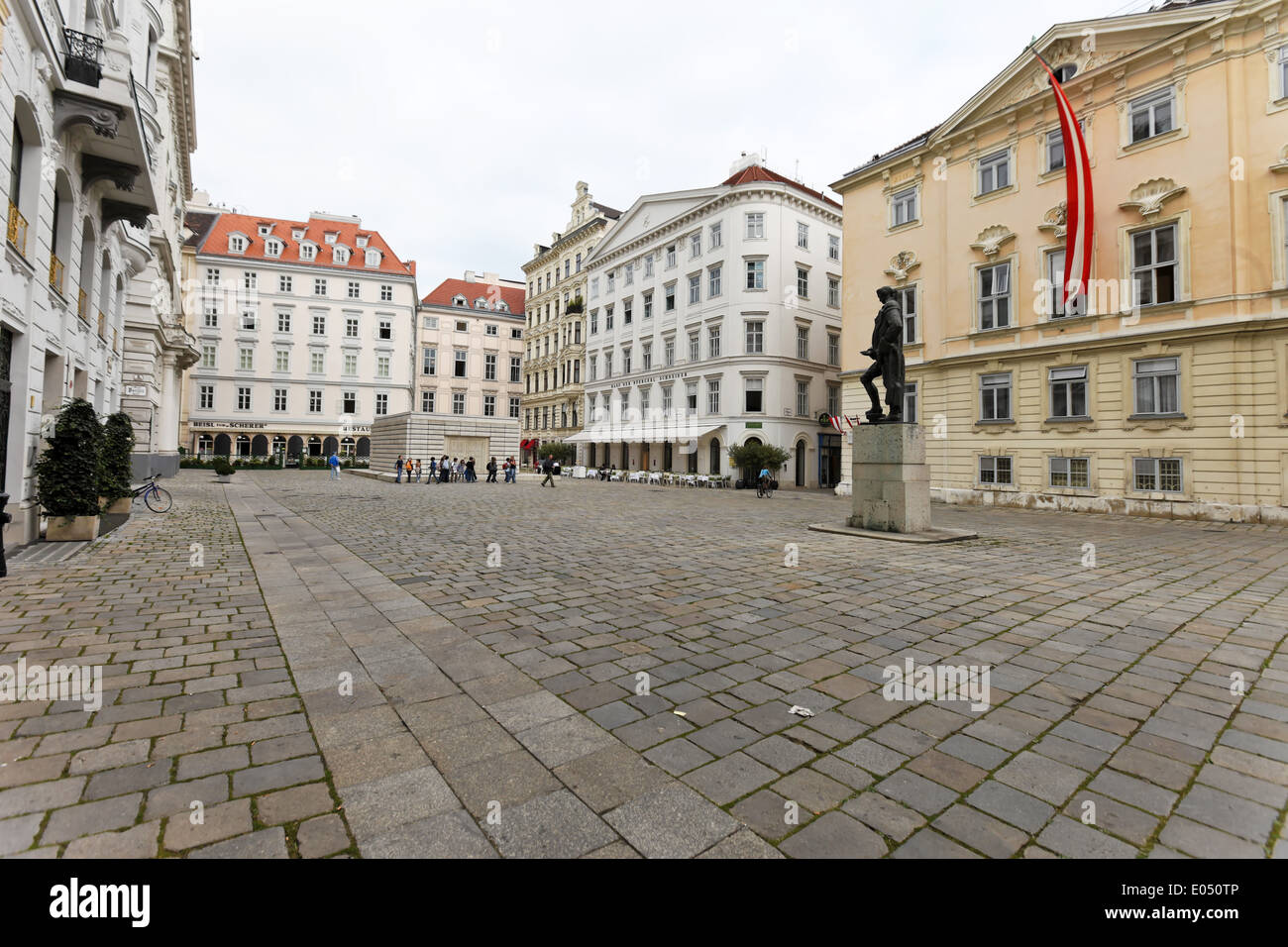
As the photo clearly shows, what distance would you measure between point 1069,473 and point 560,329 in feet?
153

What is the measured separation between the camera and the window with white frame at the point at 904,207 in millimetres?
25547

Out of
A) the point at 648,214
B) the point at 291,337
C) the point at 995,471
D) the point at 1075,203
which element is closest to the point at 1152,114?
the point at 1075,203

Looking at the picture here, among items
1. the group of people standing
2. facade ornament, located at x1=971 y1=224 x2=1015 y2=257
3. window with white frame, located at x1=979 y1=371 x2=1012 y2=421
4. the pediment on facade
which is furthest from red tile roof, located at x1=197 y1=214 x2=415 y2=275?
window with white frame, located at x1=979 y1=371 x2=1012 y2=421

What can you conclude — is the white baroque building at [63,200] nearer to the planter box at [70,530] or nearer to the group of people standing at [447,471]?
the planter box at [70,530]

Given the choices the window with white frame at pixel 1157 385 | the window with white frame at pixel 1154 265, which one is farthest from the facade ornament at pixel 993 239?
the window with white frame at pixel 1157 385

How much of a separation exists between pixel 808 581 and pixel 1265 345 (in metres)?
17.9

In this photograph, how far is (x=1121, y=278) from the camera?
62.8 feet

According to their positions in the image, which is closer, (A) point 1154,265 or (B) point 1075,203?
(B) point 1075,203

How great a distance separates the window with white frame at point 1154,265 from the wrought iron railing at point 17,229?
26.7 m

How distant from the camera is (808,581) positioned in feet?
24.1

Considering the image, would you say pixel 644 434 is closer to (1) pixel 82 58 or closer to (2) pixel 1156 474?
(2) pixel 1156 474

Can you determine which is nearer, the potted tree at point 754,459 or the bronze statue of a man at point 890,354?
the bronze statue of a man at point 890,354

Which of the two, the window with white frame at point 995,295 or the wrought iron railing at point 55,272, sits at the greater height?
the window with white frame at point 995,295
